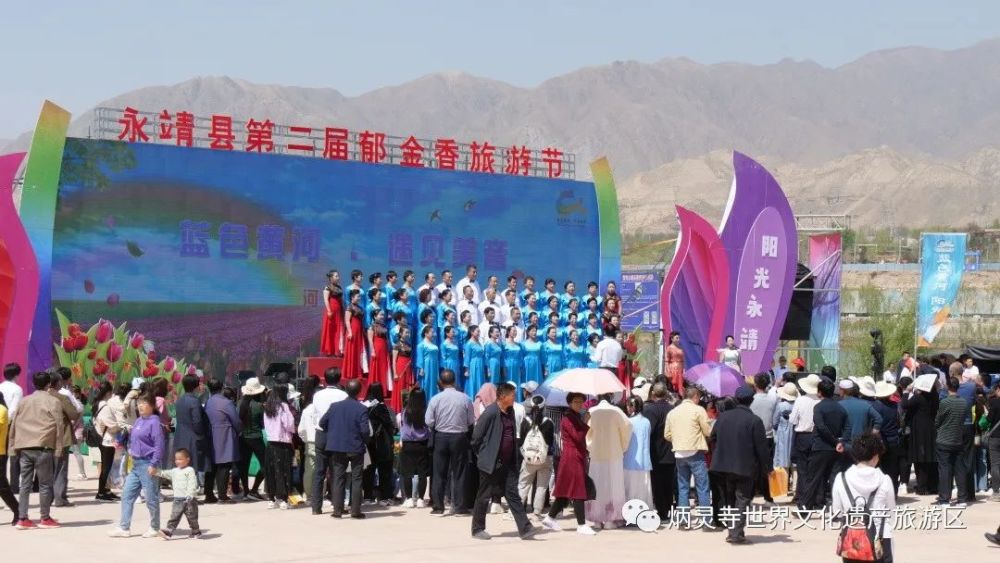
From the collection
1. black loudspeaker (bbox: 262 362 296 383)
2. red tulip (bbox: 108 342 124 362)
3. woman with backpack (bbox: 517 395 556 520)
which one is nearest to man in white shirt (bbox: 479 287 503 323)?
black loudspeaker (bbox: 262 362 296 383)

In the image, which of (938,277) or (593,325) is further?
(938,277)

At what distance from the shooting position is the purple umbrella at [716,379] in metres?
16.3

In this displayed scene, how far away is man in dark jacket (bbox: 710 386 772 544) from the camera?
1234cm

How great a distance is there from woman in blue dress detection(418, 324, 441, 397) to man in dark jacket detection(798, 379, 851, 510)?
7.96 meters

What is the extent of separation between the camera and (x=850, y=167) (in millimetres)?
114500

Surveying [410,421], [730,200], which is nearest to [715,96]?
[730,200]

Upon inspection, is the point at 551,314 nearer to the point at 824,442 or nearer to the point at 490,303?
the point at 490,303

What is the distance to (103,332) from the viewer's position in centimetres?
2220

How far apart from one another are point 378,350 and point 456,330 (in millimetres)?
1374

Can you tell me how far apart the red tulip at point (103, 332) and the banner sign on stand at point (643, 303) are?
1499 centimetres

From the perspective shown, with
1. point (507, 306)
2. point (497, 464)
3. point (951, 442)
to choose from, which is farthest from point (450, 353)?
point (497, 464)

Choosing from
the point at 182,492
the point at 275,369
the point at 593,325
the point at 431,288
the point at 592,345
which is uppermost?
the point at 431,288

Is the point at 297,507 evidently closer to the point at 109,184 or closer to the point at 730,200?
the point at 109,184

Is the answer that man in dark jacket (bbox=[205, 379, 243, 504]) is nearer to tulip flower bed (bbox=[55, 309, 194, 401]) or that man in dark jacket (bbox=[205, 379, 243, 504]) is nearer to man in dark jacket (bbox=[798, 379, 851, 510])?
man in dark jacket (bbox=[798, 379, 851, 510])
